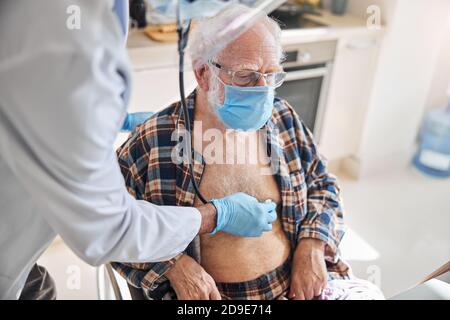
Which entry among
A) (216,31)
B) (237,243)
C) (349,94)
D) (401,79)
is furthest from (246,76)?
(401,79)

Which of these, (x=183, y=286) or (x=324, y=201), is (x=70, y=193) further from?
(x=324, y=201)

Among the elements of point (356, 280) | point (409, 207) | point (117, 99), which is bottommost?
point (409, 207)

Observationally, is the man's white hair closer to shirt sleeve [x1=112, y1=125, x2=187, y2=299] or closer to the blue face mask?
the blue face mask

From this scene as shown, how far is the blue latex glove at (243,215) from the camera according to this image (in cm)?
96

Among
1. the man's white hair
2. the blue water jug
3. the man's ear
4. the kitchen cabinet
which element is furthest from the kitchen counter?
the blue water jug

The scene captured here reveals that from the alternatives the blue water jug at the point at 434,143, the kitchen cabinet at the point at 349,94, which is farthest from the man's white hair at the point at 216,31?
the blue water jug at the point at 434,143

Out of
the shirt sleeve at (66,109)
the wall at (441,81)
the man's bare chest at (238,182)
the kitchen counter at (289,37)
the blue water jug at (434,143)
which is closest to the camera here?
the shirt sleeve at (66,109)

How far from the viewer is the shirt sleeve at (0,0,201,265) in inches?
20.8

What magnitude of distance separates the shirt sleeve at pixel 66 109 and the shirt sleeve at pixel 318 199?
25.8 inches

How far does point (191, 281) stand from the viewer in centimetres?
99

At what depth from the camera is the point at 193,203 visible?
103 centimetres

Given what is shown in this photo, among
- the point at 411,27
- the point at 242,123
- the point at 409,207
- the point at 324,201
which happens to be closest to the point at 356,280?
the point at 324,201

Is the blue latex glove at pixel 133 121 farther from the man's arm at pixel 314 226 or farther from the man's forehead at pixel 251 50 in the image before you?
the man's arm at pixel 314 226

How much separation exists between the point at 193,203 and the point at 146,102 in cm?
57
